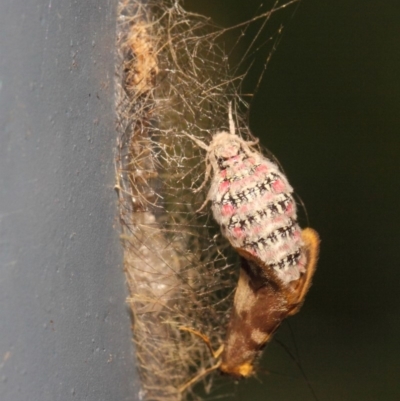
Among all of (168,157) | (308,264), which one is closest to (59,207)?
(168,157)

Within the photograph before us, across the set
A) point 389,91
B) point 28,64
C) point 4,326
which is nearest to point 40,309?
point 4,326

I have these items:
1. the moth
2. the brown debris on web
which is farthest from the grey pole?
the moth

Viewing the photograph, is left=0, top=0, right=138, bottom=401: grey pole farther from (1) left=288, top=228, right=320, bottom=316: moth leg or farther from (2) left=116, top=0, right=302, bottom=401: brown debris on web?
(1) left=288, top=228, right=320, bottom=316: moth leg

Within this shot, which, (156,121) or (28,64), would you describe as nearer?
(28,64)

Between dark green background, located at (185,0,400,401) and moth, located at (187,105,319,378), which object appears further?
dark green background, located at (185,0,400,401)

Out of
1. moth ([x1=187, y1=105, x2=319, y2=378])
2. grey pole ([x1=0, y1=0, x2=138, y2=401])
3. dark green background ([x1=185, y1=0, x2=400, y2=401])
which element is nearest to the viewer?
grey pole ([x1=0, y1=0, x2=138, y2=401])

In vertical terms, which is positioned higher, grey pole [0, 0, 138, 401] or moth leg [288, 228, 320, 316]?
grey pole [0, 0, 138, 401]

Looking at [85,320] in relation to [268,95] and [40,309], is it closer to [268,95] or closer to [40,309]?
[40,309]
